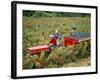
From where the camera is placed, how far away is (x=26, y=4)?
5.97 feet

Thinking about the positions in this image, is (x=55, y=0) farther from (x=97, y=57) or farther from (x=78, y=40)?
(x=97, y=57)

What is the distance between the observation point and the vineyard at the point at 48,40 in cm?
185

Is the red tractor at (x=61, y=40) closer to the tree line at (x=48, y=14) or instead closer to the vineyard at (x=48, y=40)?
the vineyard at (x=48, y=40)

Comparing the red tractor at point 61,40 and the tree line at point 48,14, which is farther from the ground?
the tree line at point 48,14

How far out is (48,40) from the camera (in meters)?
1.92

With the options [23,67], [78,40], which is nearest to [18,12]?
[23,67]

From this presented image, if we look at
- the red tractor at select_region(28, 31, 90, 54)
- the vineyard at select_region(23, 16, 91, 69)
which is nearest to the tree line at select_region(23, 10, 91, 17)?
the vineyard at select_region(23, 16, 91, 69)

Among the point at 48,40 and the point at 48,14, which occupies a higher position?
the point at 48,14

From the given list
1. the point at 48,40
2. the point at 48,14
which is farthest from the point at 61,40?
the point at 48,14

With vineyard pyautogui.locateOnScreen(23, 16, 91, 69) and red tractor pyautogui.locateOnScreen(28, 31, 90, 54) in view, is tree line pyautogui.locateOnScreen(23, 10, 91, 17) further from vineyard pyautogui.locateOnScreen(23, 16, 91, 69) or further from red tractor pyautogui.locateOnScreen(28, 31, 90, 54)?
red tractor pyautogui.locateOnScreen(28, 31, 90, 54)

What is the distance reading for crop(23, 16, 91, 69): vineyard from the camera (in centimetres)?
185

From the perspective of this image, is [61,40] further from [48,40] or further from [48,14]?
[48,14]

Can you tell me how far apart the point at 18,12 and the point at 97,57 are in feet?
2.59

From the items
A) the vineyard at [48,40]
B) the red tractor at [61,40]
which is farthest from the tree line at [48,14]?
the red tractor at [61,40]
